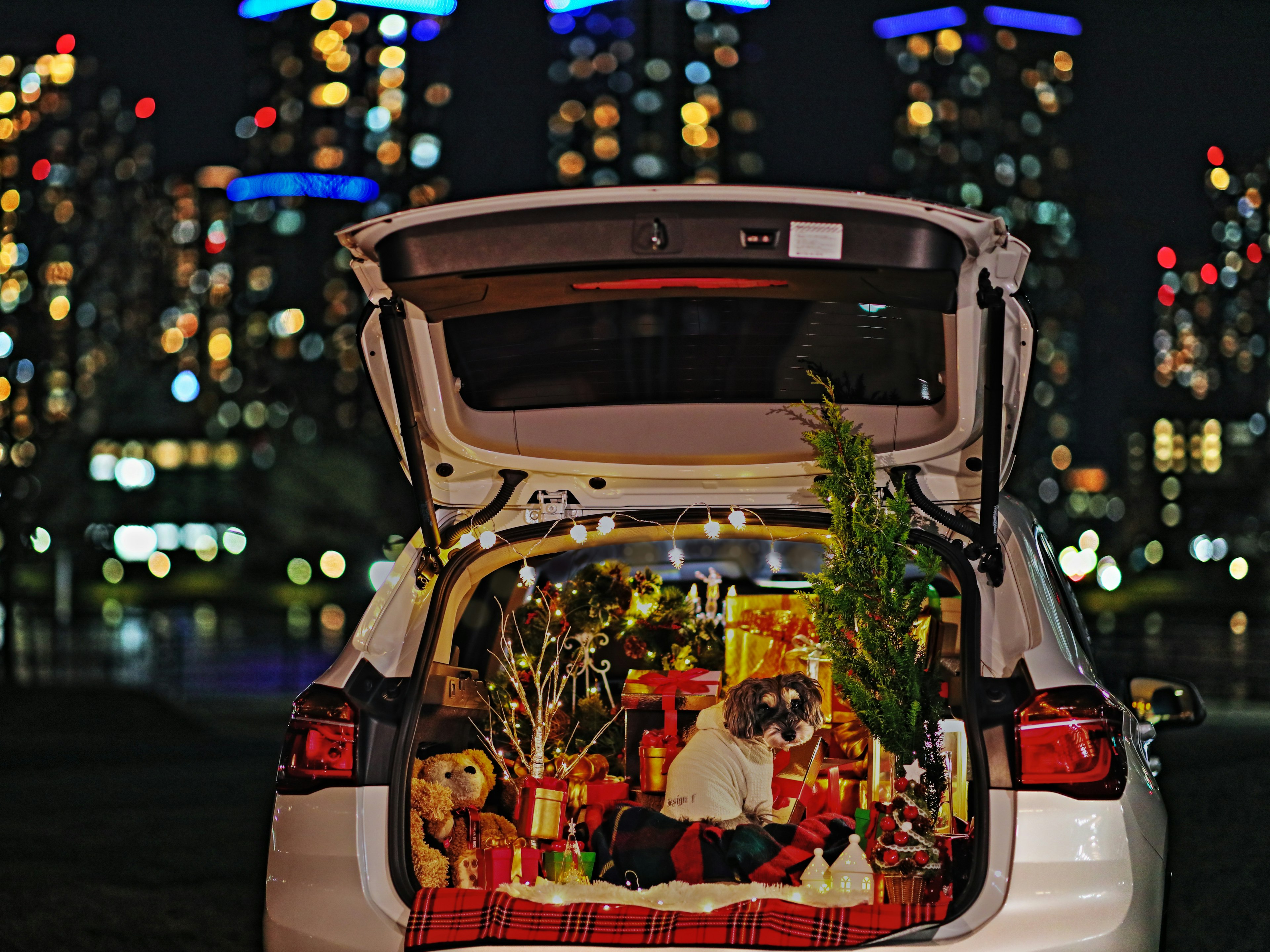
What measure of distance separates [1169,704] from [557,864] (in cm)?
193

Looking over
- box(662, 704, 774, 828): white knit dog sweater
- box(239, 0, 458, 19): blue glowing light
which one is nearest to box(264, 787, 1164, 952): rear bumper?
box(662, 704, 774, 828): white knit dog sweater

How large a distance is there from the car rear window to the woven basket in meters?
1.29

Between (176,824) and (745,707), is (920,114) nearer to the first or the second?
(176,824)

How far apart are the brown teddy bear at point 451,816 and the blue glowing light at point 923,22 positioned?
24.5 meters

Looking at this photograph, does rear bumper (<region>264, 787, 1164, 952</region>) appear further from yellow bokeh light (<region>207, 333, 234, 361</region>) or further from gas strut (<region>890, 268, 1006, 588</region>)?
yellow bokeh light (<region>207, 333, 234, 361</region>)

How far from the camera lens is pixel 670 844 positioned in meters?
3.47

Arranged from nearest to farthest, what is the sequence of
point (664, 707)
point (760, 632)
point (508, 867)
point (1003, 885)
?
point (1003, 885) → point (508, 867) → point (664, 707) → point (760, 632)

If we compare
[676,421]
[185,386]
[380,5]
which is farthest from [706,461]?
[185,386]

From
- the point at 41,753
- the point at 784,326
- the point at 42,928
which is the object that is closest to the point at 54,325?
the point at 41,753

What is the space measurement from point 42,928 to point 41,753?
5.81 m

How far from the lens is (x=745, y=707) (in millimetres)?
3754

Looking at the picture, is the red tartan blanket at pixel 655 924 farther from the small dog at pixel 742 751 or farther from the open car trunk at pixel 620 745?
the small dog at pixel 742 751

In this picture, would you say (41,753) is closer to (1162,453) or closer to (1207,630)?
(1207,630)

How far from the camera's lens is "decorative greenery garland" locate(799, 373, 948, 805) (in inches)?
135
